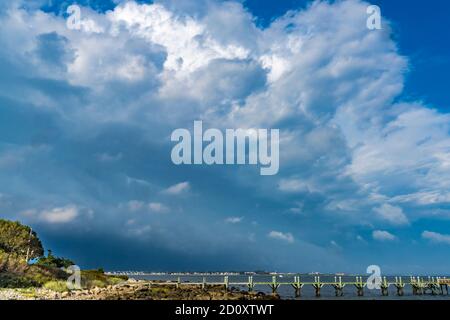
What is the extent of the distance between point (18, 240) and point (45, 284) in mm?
37646

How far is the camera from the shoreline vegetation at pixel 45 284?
4138 centimetres

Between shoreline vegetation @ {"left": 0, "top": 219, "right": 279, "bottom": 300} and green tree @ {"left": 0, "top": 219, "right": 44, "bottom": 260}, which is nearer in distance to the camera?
shoreline vegetation @ {"left": 0, "top": 219, "right": 279, "bottom": 300}

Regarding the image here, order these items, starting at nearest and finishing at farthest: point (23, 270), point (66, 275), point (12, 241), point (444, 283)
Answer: point (23, 270) < point (66, 275) < point (12, 241) < point (444, 283)

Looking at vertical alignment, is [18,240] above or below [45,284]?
above

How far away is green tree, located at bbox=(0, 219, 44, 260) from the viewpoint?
255ft

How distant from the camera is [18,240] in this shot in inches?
3125

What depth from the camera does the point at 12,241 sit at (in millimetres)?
78688

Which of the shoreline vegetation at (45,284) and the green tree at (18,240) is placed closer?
the shoreline vegetation at (45,284)

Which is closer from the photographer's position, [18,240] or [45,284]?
[45,284]

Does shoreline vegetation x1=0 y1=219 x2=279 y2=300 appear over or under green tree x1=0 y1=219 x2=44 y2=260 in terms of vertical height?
under
